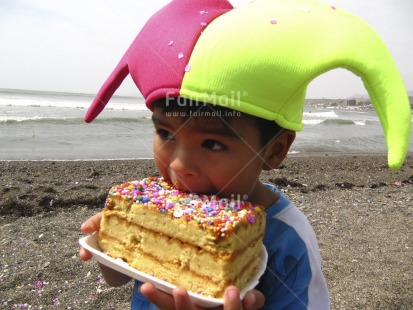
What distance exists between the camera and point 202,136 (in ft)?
6.38

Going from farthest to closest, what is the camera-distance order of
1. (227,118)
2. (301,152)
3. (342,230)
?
(301,152)
(342,230)
(227,118)

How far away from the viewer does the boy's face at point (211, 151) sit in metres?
1.94

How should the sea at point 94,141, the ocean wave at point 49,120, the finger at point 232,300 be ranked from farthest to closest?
the ocean wave at point 49,120, the sea at point 94,141, the finger at point 232,300

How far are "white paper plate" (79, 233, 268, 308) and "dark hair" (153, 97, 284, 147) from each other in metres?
0.65

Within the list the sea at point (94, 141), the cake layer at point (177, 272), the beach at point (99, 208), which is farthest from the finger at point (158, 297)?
the sea at point (94, 141)

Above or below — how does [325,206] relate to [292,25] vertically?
below

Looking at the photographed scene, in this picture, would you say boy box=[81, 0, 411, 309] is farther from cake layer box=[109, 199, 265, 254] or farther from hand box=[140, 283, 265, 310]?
cake layer box=[109, 199, 265, 254]

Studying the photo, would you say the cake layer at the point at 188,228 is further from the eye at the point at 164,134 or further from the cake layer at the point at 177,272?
the eye at the point at 164,134

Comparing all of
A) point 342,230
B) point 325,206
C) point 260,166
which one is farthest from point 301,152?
point 260,166

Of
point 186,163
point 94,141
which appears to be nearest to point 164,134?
point 186,163

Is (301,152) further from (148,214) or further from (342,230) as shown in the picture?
(148,214)

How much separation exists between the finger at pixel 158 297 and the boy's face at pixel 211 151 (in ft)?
1.85

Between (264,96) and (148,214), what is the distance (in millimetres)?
820

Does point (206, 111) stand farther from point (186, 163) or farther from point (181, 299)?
point (181, 299)
